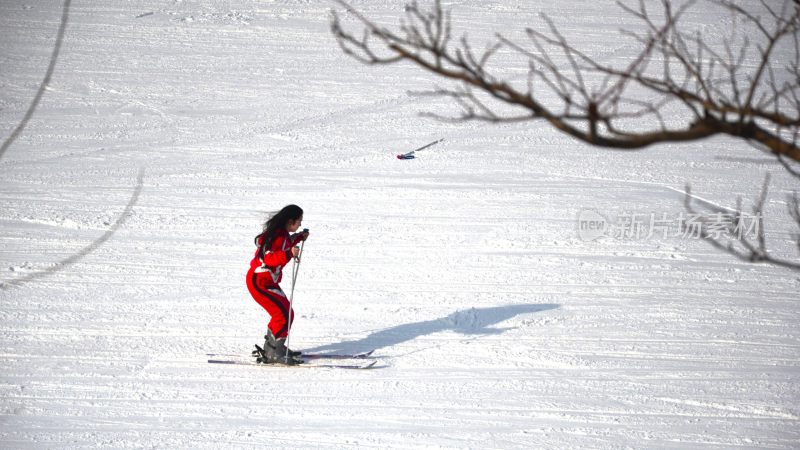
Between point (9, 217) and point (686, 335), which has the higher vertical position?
point (686, 335)

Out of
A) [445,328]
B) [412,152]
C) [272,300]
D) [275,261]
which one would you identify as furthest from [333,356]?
[412,152]

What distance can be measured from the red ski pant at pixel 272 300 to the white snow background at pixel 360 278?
387 millimetres

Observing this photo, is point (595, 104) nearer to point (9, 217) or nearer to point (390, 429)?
point (390, 429)

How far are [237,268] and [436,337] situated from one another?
2.52 m

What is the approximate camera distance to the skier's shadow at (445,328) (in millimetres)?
7707

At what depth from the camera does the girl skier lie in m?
6.86

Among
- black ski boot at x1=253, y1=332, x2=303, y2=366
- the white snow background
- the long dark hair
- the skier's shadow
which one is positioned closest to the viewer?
the white snow background

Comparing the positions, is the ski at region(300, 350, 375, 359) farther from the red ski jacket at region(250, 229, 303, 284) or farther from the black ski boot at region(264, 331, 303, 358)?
the red ski jacket at region(250, 229, 303, 284)

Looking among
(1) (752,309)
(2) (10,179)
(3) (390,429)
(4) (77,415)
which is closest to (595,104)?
(3) (390,429)

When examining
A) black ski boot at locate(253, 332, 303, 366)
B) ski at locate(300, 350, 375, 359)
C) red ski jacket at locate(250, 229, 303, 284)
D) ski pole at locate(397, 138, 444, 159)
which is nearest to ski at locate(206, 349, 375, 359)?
ski at locate(300, 350, 375, 359)

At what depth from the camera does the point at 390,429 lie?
6348mm

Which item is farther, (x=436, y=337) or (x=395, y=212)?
(x=395, y=212)

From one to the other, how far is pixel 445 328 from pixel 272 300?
1.84m

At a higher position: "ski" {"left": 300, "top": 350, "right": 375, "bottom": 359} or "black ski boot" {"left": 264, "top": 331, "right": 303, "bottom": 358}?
"black ski boot" {"left": 264, "top": 331, "right": 303, "bottom": 358}
